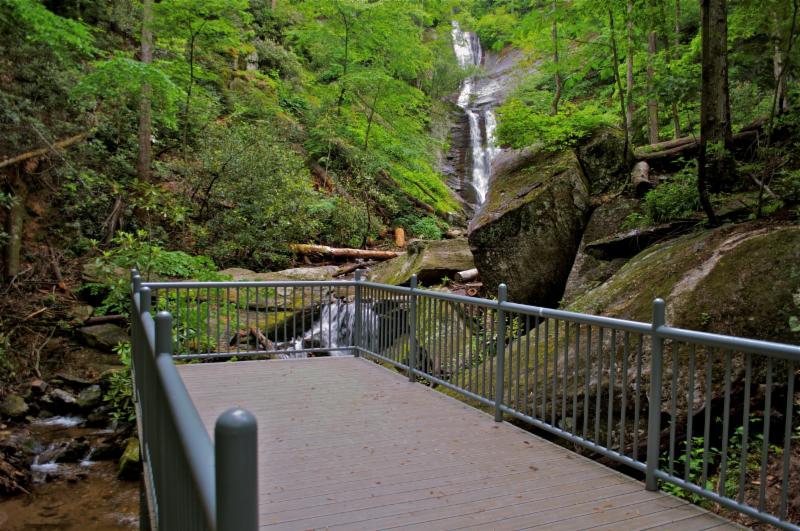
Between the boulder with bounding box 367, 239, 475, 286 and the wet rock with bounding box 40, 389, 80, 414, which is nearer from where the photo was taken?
the wet rock with bounding box 40, 389, 80, 414

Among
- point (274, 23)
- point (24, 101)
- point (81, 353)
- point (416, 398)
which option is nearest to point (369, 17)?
point (274, 23)

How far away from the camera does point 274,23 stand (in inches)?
976

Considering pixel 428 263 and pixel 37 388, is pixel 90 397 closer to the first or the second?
pixel 37 388

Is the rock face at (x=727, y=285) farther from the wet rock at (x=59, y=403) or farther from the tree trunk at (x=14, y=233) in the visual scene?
the tree trunk at (x=14, y=233)

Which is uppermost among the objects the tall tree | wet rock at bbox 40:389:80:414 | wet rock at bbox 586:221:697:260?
the tall tree

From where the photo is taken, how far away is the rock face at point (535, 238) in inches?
391

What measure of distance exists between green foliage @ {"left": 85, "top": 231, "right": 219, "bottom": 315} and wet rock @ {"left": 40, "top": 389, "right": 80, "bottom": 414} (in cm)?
210

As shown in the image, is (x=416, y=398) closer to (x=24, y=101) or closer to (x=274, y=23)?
(x=24, y=101)

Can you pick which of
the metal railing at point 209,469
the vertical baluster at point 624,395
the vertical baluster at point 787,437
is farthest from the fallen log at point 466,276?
the metal railing at point 209,469

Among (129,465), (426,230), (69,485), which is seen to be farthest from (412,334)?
(426,230)

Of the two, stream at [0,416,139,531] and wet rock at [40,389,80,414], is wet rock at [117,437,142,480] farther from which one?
wet rock at [40,389,80,414]

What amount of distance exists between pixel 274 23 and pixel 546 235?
66.0 feet

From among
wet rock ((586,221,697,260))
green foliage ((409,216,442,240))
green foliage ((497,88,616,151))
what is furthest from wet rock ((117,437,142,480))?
green foliage ((409,216,442,240))

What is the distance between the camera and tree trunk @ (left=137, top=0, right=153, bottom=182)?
13.3 metres
